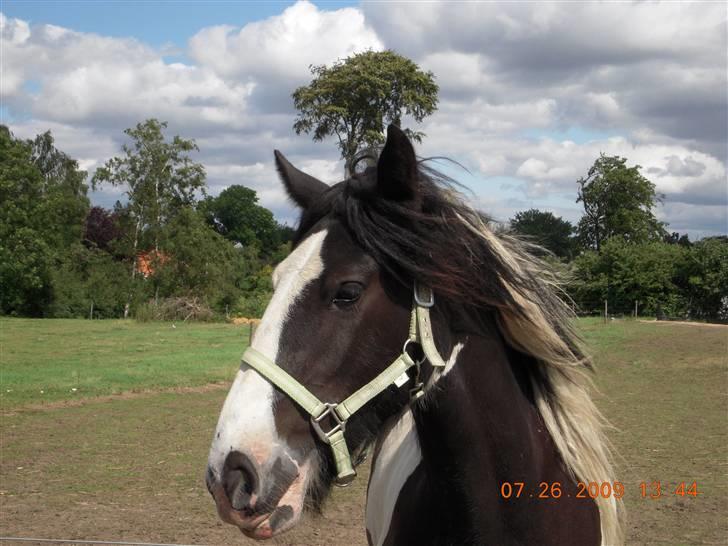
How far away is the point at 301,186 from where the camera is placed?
2.58m

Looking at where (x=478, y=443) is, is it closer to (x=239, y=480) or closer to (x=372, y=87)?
(x=239, y=480)

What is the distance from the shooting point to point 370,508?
3.68 m

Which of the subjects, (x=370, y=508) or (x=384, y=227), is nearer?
(x=384, y=227)

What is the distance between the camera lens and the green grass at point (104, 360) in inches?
614

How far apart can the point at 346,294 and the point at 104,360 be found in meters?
20.0

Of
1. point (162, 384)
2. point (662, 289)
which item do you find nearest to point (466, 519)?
point (162, 384)

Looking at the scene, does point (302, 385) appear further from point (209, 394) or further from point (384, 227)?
point (209, 394)

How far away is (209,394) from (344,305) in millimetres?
14264

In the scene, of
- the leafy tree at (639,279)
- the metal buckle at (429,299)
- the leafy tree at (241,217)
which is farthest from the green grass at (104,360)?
the leafy tree at (241,217)

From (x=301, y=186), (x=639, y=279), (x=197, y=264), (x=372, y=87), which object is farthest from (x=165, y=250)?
(x=301, y=186)

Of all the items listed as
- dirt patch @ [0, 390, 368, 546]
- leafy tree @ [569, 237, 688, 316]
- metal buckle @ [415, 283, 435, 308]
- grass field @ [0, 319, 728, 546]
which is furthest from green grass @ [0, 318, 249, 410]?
leafy tree @ [569, 237, 688, 316]

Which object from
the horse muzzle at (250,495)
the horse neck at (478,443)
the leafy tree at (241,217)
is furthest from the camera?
the leafy tree at (241,217)

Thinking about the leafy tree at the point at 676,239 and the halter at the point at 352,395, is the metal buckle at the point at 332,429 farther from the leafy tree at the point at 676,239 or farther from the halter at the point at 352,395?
the leafy tree at the point at 676,239

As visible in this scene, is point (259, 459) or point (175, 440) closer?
point (259, 459)
